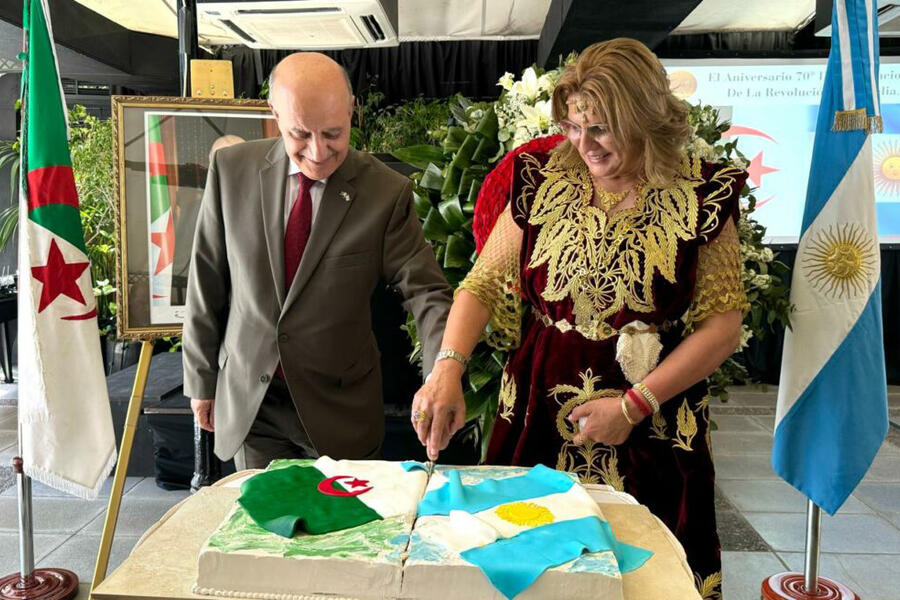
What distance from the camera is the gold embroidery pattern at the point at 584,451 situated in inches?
55.6

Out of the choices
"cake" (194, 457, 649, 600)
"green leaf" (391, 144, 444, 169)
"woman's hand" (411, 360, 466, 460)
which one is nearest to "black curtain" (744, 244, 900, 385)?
"green leaf" (391, 144, 444, 169)

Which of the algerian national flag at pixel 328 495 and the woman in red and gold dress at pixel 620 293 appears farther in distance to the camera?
the woman in red and gold dress at pixel 620 293

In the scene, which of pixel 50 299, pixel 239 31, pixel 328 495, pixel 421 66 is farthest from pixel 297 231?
pixel 421 66

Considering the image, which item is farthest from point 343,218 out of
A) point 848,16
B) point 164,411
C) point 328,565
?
point 164,411

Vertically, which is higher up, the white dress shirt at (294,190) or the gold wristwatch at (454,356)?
the white dress shirt at (294,190)

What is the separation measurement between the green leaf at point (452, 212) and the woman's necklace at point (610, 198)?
1.17m

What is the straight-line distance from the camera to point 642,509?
0.96 metres

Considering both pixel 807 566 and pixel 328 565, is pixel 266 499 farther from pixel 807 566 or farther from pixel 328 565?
pixel 807 566

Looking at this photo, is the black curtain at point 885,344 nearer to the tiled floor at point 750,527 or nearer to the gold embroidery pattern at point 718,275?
the tiled floor at point 750,527

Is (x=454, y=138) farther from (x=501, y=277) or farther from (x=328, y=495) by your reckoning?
(x=328, y=495)

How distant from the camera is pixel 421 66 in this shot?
8359 millimetres

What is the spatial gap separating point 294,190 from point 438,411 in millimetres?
771

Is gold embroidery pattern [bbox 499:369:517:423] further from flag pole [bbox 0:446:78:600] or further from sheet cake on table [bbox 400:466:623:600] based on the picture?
flag pole [bbox 0:446:78:600]

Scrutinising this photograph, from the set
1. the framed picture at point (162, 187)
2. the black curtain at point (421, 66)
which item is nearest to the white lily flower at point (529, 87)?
the framed picture at point (162, 187)
